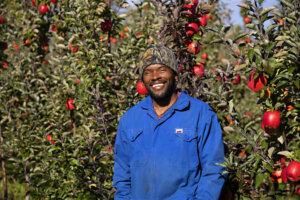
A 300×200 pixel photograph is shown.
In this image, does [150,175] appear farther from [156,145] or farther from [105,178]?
[105,178]

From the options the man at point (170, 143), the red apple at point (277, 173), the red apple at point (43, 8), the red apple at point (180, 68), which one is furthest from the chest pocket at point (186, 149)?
the red apple at point (43, 8)

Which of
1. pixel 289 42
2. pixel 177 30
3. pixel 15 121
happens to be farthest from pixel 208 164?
pixel 15 121

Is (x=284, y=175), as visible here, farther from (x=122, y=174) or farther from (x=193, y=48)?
(x=193, y=48)

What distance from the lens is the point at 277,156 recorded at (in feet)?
10.6

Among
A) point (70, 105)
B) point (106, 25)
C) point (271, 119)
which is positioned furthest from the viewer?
point (70, 105)

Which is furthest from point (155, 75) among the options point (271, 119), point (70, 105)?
point (70, 105)

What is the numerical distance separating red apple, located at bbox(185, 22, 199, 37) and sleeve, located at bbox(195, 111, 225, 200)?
3.93 ft

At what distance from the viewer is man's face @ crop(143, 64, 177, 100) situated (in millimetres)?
2846

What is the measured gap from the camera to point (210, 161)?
2734mm

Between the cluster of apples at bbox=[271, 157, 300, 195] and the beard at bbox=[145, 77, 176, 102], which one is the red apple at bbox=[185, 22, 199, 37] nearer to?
the beard at bbox=[145, 77, 176, 102]

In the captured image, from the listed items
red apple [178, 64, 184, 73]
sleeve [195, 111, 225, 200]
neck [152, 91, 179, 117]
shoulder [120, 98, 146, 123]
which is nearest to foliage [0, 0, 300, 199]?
red apple [178, 64, 184, 73]

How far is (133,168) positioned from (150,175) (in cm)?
16

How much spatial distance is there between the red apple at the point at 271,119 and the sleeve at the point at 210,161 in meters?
0.36

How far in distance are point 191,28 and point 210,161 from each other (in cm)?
139
